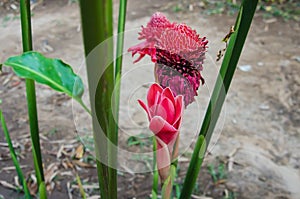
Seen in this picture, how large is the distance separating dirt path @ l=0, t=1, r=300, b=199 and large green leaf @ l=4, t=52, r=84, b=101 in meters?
0.28

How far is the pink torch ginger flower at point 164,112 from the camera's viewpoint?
0.37 meters

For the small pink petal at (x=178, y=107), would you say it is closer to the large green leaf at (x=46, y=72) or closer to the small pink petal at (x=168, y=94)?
the small pink petal at (x=168, y=94)

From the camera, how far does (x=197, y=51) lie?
0.35 metres

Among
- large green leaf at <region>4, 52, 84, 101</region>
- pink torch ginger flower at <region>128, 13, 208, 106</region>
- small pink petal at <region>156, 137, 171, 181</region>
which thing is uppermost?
pink torch ginger flower at <region>128, 13, 208, 106</region>

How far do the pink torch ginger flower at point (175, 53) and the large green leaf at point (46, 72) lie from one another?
0.12m

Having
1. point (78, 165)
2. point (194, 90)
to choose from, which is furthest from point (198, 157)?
point (78, 165)

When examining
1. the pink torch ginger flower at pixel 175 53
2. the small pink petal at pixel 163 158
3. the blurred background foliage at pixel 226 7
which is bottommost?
the blurred background foliage at pixel 226 7

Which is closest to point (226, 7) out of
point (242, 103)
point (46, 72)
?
point (242, 103)

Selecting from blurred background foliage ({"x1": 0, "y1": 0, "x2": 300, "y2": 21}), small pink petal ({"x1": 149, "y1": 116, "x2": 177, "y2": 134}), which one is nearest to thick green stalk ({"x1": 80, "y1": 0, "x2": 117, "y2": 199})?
small pink petal ({"x1": 149, "y1": 116, "x2": 177, "y2": 134})

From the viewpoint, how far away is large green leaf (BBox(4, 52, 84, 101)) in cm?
46

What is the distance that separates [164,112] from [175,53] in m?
0.06

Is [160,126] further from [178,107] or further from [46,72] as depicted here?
[46,72]

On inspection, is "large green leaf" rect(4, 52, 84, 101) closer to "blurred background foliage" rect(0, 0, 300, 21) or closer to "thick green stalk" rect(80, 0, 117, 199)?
"thick green stalk" rect(80, 0, 117, 199)

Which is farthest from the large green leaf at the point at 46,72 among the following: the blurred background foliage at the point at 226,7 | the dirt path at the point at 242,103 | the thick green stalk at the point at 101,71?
the blurred background foliage at the point at 226,7
